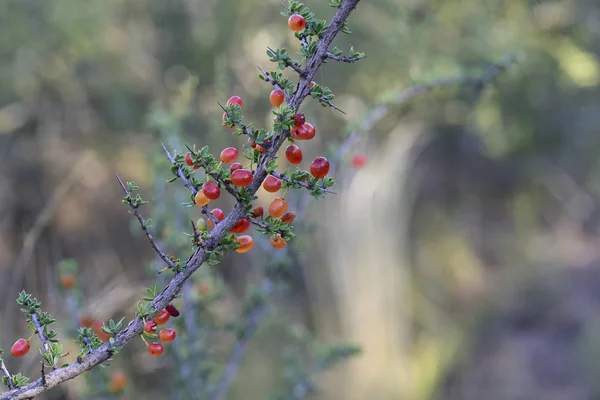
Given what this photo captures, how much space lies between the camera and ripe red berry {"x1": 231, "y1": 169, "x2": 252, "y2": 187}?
61 cm

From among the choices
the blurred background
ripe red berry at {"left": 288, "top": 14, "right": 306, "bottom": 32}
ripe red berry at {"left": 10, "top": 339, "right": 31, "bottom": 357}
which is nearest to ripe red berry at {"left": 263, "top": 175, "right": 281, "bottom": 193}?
ripe red berry at {"left": 288, "top": 14, "right": 306, "bottom": 32}

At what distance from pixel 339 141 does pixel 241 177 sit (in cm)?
177

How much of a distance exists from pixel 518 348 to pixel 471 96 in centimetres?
209

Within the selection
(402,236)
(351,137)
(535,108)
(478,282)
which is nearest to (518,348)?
(478,282)

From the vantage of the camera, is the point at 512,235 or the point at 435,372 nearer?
the point at 435,372

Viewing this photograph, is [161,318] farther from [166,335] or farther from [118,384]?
[118,384]

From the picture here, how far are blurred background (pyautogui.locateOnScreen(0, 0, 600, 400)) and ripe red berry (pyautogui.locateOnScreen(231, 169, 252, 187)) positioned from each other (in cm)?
163

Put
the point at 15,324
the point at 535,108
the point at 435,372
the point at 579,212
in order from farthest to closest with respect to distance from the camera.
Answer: the point at 579,212 → the point at 535,108 → the point at 435,372 → the point at 15,324

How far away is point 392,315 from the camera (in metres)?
2.90

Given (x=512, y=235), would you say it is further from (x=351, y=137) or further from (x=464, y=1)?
(x=351, y=137)

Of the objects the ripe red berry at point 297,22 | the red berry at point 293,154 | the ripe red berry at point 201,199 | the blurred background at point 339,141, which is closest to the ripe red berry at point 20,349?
the ripe red berry at point 201,199

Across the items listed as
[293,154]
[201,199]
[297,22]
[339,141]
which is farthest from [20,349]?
[339,141]

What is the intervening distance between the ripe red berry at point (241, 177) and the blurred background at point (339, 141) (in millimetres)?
1634

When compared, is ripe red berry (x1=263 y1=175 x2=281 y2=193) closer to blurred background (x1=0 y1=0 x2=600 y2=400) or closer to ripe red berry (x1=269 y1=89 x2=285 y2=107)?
ripe red berry (x1=269 y1=89 x2=285 y2=107)
